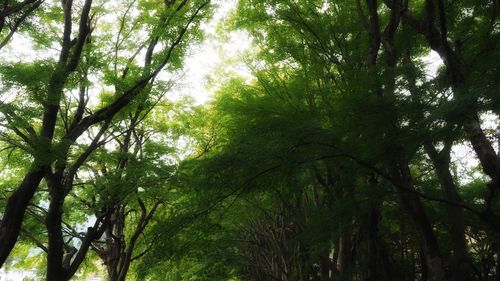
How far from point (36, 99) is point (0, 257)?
8.67 feet

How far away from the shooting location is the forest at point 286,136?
4055mm

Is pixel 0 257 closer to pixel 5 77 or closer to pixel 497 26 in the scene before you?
pixel 5 77

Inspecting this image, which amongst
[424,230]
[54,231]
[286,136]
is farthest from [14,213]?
[424,230]

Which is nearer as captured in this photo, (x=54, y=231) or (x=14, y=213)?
(x=14, y=213)

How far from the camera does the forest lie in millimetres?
4055

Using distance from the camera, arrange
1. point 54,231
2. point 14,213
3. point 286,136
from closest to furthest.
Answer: point 286,136 < point 14,213 < point 54,231

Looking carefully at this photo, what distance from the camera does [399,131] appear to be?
3.71 metres

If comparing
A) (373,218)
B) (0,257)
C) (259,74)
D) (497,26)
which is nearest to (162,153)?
(259,74)

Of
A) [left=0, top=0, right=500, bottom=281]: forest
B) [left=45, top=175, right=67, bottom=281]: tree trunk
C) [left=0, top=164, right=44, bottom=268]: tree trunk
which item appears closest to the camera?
[left=0, top=0, right=500, bottom=281]: forest

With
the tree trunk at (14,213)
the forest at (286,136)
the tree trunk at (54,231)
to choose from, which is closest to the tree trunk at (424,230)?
the forest at (286,136)

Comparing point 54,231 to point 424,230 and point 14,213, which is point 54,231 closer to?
point 14,213

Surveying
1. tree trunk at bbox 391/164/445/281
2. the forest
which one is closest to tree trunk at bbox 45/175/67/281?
the forest

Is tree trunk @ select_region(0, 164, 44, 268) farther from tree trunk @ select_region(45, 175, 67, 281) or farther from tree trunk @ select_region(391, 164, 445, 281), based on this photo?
tree trunk @ select_region(391, 164, 445, 281)

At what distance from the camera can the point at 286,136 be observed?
4035 mm
